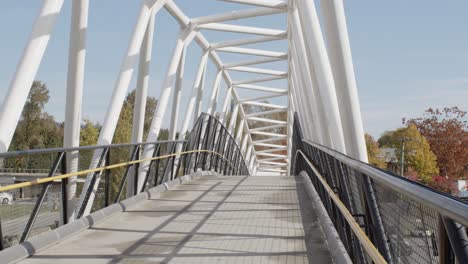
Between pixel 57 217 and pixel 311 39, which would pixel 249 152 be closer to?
pixel 311 39

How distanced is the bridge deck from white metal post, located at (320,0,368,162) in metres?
1.52

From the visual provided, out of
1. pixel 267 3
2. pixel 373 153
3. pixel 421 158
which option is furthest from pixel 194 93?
pixel 373 153

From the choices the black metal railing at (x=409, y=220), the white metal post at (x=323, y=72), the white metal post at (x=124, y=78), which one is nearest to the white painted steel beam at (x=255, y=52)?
the white metal post at (x=124, y=78)

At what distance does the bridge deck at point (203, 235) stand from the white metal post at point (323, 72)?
191 centimetres

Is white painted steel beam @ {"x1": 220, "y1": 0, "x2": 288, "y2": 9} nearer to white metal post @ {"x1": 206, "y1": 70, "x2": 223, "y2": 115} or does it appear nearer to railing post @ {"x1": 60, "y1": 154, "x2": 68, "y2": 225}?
white metal post @ {"x1": 206, "y1": 70, "x2": 223, "y2": 115}

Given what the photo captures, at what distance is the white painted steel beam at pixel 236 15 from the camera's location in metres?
23.7

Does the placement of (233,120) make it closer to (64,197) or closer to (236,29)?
(236,29)

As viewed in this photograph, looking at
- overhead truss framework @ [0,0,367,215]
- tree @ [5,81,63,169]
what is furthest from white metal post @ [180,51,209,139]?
tree @ [5,81,63,169]

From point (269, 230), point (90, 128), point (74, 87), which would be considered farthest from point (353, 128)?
point (90, 128)

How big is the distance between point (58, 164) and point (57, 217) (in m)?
1.13

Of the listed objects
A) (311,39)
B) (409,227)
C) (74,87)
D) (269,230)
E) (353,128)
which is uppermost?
(311,39)

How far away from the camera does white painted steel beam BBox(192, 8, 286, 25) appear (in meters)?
23.7

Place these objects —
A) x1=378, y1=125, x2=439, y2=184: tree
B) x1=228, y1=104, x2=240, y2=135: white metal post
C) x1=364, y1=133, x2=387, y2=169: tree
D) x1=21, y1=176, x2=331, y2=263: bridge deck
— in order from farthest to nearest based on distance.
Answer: x1=364, y1=133, x2=387, y2=169: tree
x1=378, y1=125, x2=439, y2=184: tree
x1=228, y1=104, x2=240, y2=135: white metal post
x1=21, y1=176, x2=331, y2=263: bridge deck

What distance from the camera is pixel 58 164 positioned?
651cm
